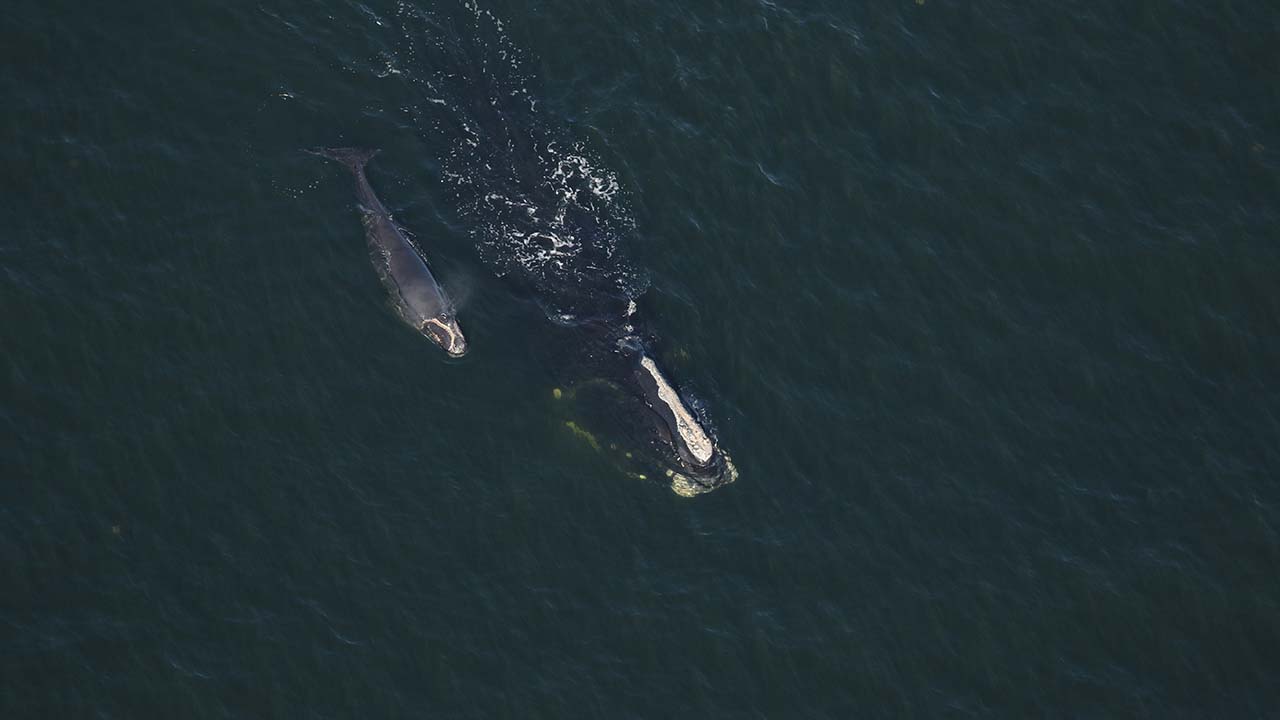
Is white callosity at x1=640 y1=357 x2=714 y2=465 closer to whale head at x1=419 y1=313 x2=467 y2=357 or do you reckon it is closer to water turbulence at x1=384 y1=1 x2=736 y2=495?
water turbulence at x1=384 y1=1 x2=736 y2=495

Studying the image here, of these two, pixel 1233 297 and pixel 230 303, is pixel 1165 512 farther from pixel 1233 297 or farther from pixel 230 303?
pixel 230 303

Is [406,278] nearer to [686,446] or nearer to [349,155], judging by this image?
[349,155]

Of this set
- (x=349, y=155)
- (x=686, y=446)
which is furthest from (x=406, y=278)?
(x=686, y=446)

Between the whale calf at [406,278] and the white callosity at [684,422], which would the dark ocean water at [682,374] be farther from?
the white callosity at [684,422]

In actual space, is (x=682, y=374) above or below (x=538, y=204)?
below

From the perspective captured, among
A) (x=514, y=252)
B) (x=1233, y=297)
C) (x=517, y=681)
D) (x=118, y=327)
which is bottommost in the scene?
(x=517, y=681)

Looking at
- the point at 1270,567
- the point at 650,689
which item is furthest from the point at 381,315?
the point at 1270,567

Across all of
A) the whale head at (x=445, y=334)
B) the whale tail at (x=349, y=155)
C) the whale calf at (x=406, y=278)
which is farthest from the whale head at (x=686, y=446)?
the whale tail at (x=349, y=155)
